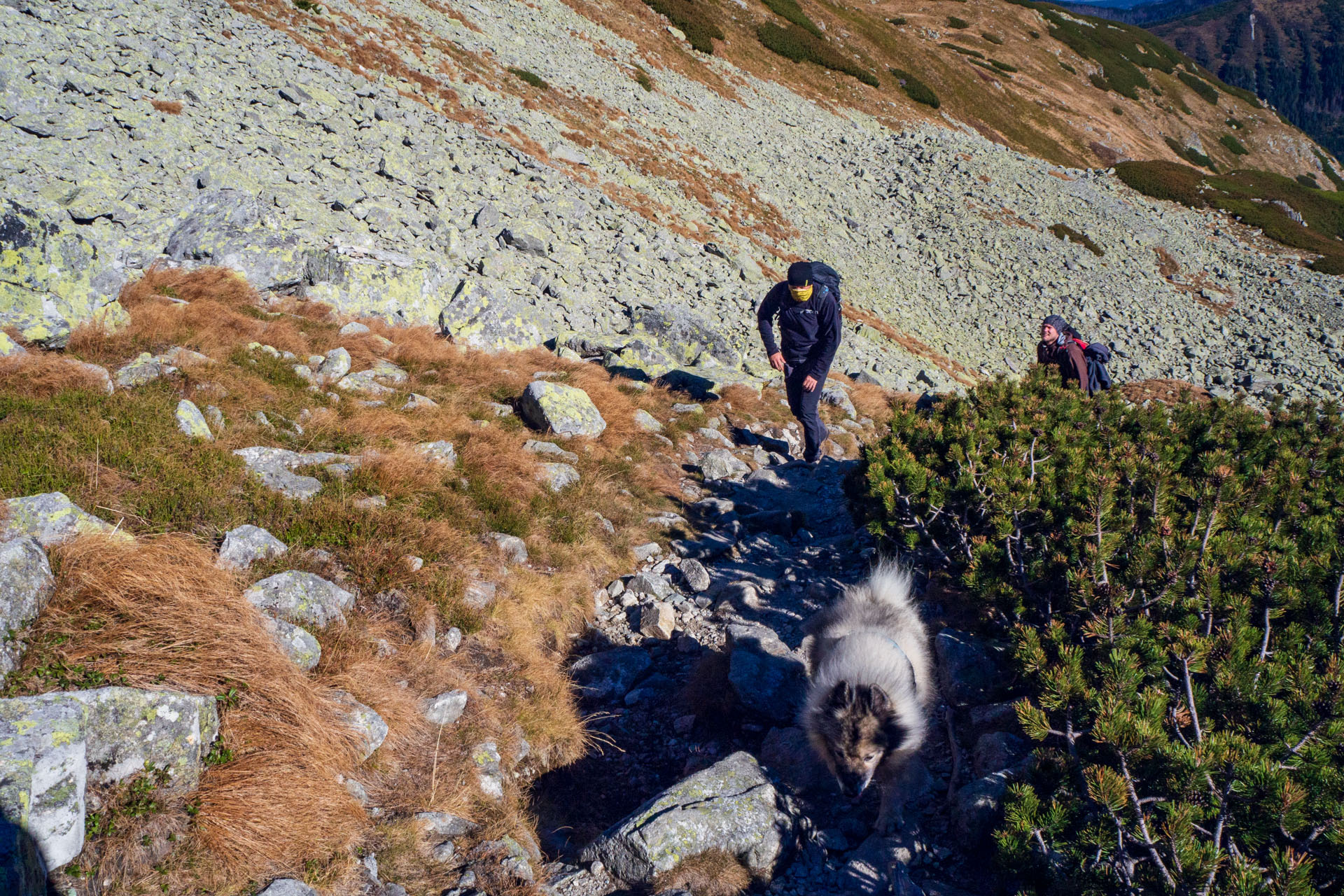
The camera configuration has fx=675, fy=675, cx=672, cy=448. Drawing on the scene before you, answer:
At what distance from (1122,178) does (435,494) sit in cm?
4766

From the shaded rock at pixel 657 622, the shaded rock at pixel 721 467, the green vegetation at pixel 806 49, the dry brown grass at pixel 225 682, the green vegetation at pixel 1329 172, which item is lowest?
the shaded rock at pixel 721 467

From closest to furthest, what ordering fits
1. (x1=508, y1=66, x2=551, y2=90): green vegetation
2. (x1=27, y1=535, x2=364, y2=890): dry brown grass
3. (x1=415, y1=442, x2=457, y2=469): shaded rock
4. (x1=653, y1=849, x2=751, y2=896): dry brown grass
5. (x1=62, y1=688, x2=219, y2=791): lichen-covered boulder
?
1. (x1=62, y1=688, x2=219, y2=791): lichen-covered boulder
2. (x1=27, y1=535, x2=364, y2=890): dry brown grass
3. (x1=653, y1=849, x2=751, y2=896): dry brown grass
4. (x1=415, y1=442, x2=457, y2=469): shaded rock
5. (x1=508, y1=66, x2=551, y2=90): green vegetation

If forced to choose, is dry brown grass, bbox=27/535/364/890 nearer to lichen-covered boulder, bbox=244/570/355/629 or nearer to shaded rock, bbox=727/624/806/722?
lichen-covered boulder, bbox=244/570/355/629

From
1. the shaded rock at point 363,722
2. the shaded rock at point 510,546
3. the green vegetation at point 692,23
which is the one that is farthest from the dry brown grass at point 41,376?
the green vegetation at point 692,23

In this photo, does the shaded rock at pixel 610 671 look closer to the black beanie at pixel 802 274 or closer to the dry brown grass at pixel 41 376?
the dry brown grass at pixel 41 376

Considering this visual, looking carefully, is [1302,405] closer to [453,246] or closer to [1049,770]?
[1049,770]

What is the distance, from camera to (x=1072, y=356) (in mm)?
9453

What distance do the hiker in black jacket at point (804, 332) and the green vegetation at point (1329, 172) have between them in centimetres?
10007

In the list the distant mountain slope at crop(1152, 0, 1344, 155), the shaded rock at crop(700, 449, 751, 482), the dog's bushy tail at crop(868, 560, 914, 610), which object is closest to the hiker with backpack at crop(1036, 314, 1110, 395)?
the shaded rock at crop(700, 449, 751, 482)

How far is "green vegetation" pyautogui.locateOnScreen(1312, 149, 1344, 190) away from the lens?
7612 centimetres

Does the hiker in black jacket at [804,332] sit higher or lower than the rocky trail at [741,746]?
higher

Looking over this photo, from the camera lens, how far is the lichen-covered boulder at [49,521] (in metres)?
4.11

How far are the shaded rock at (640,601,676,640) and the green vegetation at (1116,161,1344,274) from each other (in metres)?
43.2

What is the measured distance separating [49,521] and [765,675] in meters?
5.12
